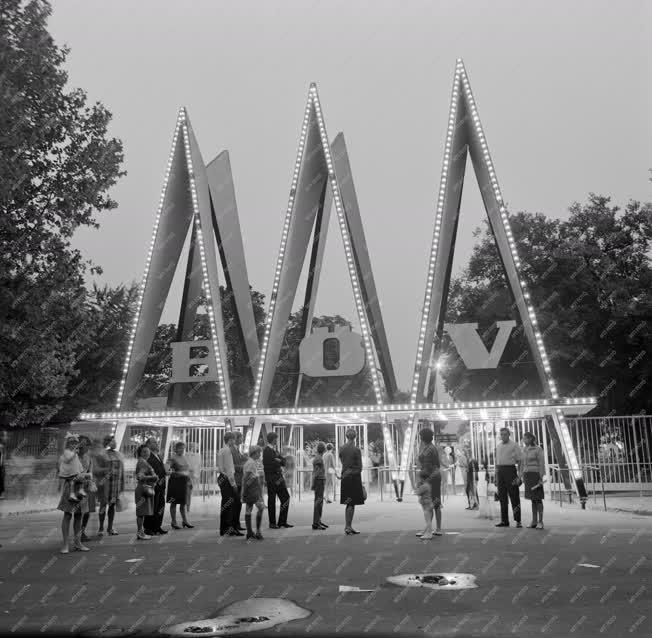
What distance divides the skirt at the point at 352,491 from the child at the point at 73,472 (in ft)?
13.7

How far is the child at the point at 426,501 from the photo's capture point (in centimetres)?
1120

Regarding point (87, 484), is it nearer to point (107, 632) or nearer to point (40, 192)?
point (107, 632)

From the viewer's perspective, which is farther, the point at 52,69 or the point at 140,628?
the point at 52,69

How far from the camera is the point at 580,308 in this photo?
119ft

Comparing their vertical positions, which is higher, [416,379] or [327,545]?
[416,379]

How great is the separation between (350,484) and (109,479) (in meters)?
4.28

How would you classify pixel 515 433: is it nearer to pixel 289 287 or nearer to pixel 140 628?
pixel 289 287

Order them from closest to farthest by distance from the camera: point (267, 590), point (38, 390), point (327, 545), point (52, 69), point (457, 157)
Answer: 1. point (267, 590)
2. point (327, 545)
3. point (52, 69)
4. point (38, 390)
5. point (457, 157)

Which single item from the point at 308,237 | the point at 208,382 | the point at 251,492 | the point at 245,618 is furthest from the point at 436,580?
the point at 208,382

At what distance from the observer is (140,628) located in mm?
5664

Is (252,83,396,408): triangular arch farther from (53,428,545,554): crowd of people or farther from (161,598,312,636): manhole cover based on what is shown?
(161,598,312,636): manhole cover

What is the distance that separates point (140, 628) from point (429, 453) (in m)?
6.66

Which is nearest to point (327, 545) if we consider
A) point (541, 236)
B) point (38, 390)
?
point (38, 390)

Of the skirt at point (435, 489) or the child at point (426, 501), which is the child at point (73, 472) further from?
the skirt at point (435, 489)
